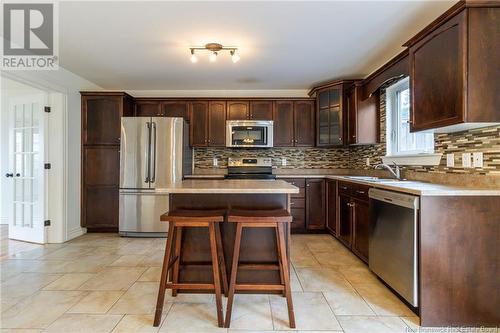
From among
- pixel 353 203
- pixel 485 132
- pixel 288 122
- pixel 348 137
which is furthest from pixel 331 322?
pixel 288 122

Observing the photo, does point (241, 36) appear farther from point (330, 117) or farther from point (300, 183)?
point (300, 183)

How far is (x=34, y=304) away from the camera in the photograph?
2180mm

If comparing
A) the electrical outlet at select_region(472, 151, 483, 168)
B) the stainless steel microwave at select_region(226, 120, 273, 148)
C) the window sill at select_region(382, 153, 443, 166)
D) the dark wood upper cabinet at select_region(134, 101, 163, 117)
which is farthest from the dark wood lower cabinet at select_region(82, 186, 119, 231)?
the electrical outlet at select_region(472, 151, 483, 168)

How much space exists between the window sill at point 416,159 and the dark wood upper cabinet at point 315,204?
3.44 ft

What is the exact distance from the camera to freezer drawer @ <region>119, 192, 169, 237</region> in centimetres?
407

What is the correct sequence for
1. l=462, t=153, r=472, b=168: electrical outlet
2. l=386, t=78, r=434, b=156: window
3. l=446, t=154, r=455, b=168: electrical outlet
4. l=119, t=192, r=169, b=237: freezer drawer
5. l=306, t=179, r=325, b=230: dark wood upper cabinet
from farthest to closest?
l=306, t=179, r=325, b=230: dark wood upper cabinet
l=119, t=192, r=169, b=237: freezer drawer
l=386, t=78, r=434, b=156: window
l=446, t=154, r=455, b=168: electrical outlet
l=462, t=153, r=472, b=168: electrical outlet

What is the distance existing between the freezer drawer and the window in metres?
3.15

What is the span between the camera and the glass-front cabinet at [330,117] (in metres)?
4.21

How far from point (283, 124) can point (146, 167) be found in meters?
2.23

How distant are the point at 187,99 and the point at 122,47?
5.28 ft

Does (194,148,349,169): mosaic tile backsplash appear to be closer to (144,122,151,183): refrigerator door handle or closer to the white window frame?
(144,122,151,183): refrigerator door handle

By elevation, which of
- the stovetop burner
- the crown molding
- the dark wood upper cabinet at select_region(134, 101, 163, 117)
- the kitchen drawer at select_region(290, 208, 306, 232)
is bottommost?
the kitchen drawer at select_region(290, 208, 306, 232)

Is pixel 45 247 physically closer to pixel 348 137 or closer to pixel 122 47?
pixel 122 47

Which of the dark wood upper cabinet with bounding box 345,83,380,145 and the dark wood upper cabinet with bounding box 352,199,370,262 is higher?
the dark wood upper cabinet with bounding box 345,83,380,145
